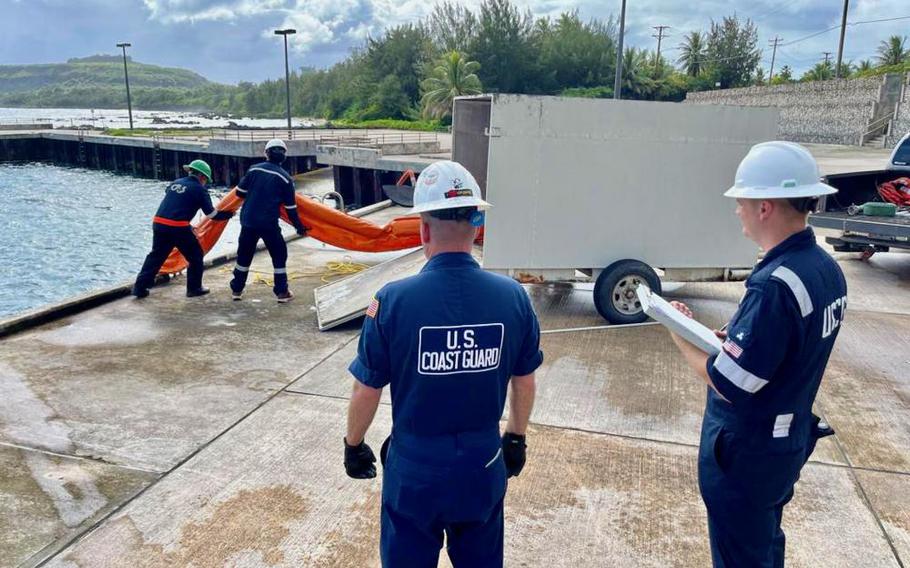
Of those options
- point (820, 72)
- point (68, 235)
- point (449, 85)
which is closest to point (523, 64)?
point (449, 85)

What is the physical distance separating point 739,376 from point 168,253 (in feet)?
24.4

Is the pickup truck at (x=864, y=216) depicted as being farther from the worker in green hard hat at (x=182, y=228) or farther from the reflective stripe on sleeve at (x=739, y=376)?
the worker in green hard hat at (x=182, y=228)

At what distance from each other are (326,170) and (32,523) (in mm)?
37964

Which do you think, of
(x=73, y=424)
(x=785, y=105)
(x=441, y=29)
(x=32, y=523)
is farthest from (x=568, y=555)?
(x=441, y=29)

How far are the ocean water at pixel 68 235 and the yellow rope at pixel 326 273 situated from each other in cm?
302

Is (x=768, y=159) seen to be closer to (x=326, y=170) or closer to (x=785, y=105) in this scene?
(x=326, y=170)

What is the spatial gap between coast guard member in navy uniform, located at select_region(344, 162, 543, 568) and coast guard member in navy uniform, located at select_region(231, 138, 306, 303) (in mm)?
5787

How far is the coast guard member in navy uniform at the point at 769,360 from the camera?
2.14 metres

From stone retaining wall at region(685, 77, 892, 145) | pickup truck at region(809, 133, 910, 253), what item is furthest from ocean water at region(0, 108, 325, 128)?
pickup truck at region(809, 133, 910, 253)

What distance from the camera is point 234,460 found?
4.27m

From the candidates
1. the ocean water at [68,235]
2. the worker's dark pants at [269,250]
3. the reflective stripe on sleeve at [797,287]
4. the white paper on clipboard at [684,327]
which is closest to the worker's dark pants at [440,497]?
the white paper on clipboard at [684,327]

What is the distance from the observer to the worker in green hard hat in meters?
7.88

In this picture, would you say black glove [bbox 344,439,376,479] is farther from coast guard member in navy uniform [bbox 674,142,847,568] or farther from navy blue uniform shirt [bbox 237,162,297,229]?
navy blue uniform shirt [bbox 237,162,297,229]

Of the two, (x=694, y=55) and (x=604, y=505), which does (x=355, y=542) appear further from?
(x=694, y=55)
